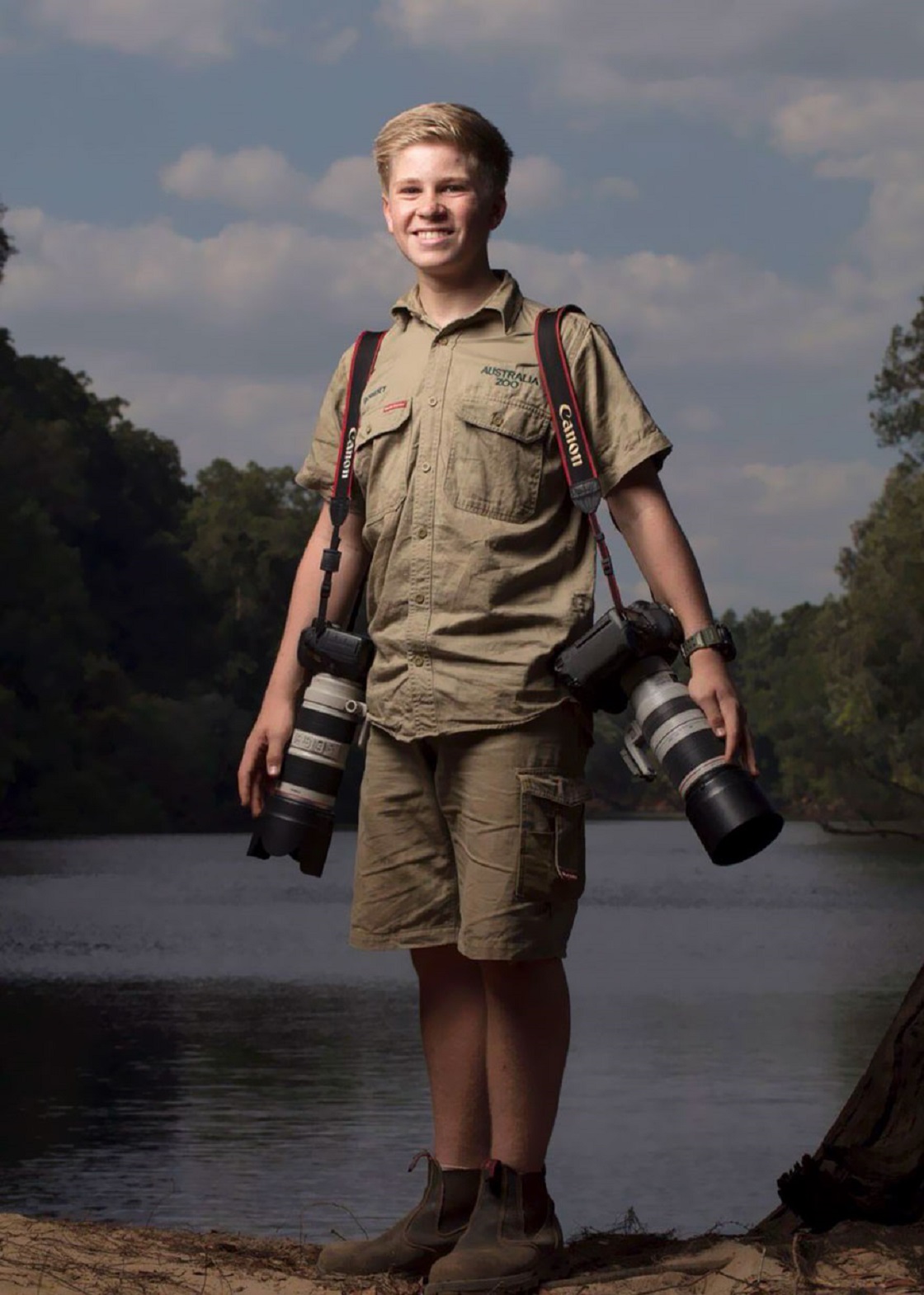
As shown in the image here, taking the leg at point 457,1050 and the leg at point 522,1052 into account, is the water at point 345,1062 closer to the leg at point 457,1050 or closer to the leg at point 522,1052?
the leg at point 457,1050

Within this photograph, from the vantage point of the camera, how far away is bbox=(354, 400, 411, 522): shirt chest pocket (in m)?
4.82

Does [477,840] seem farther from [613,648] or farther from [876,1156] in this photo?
[876,1156]

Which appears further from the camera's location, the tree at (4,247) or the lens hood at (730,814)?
the tree at (4,247)

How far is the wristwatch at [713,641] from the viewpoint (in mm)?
4676

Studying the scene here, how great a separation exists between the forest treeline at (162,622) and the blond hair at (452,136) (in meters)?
45.6

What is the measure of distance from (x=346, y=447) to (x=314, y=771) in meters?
0.66

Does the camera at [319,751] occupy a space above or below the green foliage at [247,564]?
below

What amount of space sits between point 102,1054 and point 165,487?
230 ft

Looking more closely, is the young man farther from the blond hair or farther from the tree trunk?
the tree trunk

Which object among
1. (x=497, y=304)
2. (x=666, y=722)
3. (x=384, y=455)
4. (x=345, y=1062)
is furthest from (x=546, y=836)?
(x=345, y=1062)

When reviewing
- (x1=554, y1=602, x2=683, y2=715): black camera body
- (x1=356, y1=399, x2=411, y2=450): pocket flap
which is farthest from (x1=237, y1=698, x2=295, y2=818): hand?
(x1=554, y1=602, x2=683, y2=715): black camera body

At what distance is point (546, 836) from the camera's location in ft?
15.1

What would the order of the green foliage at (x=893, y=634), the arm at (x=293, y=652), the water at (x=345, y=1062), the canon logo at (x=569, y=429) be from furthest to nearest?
the green foliage at (x=893, y=634) → the water at (x=345, y=1062) → the arm at (x=293, y=652) → the canon logo at (x=569, y=429)

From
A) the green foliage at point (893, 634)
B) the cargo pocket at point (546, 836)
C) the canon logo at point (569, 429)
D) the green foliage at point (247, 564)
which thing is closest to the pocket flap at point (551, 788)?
the cargo pocket at point (546, 836)
